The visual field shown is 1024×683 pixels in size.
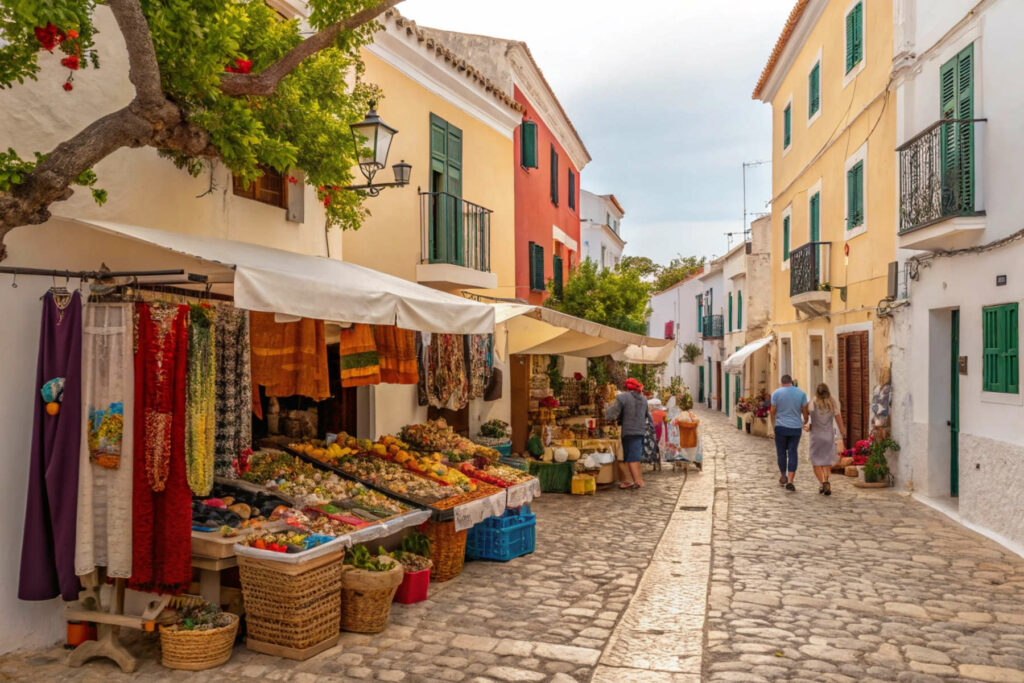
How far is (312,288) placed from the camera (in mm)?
5746

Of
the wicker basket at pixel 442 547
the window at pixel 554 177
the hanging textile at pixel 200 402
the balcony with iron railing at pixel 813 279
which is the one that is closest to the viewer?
the hanging textile at pixel 200 402

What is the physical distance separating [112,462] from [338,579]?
1789mm

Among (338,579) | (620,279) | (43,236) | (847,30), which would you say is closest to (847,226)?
(847,30)

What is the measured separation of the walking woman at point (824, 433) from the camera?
12133 millimetres

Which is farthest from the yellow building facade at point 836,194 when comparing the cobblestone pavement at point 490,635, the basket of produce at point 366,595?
the basket of produce at point 366,595

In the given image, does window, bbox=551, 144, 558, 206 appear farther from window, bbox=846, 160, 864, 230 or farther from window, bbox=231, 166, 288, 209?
window, bbox=231, 166, 288, 209

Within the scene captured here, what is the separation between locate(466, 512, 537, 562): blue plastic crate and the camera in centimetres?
824

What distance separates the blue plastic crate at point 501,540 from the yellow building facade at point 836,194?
7760mm

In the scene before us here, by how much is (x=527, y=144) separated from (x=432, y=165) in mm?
5419

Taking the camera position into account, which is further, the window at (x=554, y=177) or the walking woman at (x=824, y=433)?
the window at (x=554, y=177)

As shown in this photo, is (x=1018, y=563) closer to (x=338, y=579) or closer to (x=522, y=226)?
(x=338, y=579)

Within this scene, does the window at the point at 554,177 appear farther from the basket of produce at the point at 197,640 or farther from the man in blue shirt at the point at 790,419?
the basket of produce at the point at 197,640

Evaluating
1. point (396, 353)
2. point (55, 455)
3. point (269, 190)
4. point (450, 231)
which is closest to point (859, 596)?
point (396, 353)

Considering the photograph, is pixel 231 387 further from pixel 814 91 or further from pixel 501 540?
pixel 814 91
